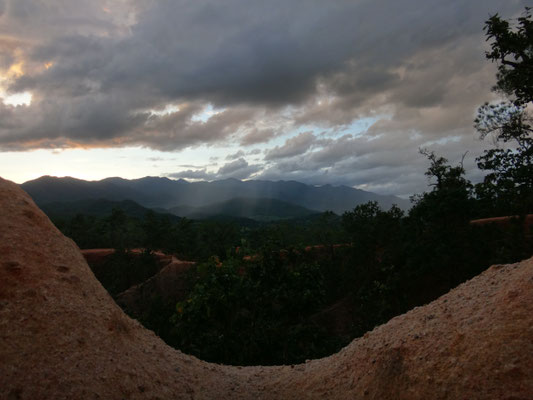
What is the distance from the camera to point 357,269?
13438mm

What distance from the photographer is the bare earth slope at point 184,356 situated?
3297mm

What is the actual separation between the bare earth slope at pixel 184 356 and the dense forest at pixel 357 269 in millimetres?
1403

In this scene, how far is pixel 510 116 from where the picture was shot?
1714 cm

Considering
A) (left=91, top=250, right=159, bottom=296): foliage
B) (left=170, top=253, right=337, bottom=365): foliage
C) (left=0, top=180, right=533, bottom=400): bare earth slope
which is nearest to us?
(left=0, top=180, right=533, bottom=400): bare earth slope

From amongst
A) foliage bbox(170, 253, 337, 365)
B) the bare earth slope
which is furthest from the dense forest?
the bare earth slope

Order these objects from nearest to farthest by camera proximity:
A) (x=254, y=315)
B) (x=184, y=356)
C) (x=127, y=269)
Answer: (x=184, y=356) < (x=254, y=315) < (x=127, y=269)

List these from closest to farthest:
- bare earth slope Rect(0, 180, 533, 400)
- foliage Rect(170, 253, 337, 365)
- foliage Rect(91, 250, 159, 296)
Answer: bare earth slope Rect(0, 180, 533, 400) → foliage Rect(170, 253, 337, 365) → foliage Rect(91, 250, 159, 296)

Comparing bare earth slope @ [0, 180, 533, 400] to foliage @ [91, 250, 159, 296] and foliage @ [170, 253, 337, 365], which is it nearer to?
foliage @ [170, 253, 337, 365]

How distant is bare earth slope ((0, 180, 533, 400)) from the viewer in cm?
330

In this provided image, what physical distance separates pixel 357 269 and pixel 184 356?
9.00 m

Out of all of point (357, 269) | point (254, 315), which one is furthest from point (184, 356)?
point (357, 269)

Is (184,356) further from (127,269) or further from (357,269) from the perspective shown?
(127,269)

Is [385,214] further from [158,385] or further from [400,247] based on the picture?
[158,385]

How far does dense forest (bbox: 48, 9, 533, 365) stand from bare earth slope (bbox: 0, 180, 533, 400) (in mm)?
1403
